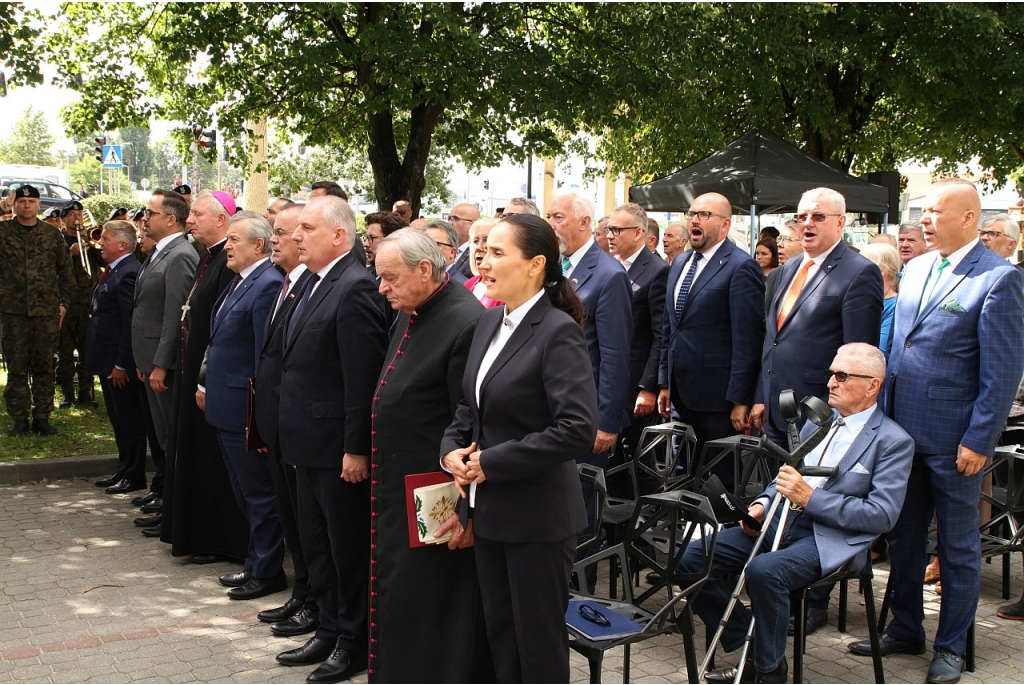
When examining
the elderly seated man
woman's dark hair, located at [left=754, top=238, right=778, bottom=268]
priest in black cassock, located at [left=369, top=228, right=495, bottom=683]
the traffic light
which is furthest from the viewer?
the traffic light

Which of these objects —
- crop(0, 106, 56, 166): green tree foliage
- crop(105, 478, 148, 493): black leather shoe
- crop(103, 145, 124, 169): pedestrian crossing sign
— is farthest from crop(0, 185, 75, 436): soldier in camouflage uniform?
crop(0, 106, 56, 166): green tree foliage

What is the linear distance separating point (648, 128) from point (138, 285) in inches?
518

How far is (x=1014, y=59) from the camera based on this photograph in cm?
1461

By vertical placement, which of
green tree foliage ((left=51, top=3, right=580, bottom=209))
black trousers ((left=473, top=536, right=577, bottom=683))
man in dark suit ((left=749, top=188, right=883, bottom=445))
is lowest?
black trousers ((left=473, top=536, right=577, bottom=683))

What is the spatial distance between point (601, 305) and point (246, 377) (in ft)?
7.04

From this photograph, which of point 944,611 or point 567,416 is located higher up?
point 567,416

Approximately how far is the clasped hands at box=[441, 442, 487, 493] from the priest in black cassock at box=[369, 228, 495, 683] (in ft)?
1.77

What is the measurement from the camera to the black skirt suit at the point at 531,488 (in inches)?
134

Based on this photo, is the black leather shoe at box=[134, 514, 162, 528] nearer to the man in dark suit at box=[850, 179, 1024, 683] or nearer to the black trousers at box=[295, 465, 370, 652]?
the black trousers at box=[295, 465, 370, 652]

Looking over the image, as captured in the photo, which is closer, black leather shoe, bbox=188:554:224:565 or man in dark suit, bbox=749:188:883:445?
man in dark suit, bbox=749:188:883:445

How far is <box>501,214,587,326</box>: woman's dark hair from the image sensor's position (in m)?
3.55

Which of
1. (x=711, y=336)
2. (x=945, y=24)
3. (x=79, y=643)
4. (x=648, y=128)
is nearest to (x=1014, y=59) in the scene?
(x=945, y=24)

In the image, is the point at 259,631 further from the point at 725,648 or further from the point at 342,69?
the point at 342,69

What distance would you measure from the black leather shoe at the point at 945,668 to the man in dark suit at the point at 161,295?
16.6 ft
